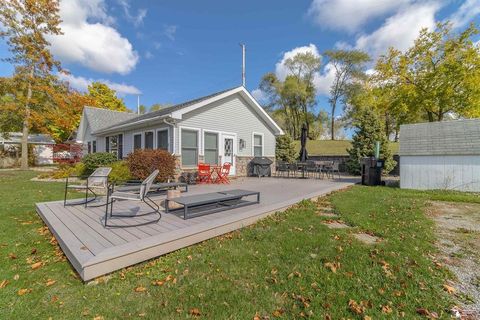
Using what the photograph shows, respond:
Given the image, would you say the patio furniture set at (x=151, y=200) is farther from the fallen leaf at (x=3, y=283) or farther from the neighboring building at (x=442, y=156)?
the neighboring building at (x=442, y=156)

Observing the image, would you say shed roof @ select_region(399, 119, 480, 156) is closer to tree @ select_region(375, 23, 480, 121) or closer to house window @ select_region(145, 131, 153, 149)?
tree @ select_region(375, 23, 480, 121)

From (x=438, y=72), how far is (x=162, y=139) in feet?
57.9

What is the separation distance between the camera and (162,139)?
1052 centimetres

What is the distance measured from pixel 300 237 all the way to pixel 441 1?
17.7 metres

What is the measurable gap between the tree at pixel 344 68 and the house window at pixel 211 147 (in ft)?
89.1

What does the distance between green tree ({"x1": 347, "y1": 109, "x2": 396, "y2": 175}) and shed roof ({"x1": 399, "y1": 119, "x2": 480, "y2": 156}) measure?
5143 millimetres

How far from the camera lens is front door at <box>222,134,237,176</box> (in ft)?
38.8

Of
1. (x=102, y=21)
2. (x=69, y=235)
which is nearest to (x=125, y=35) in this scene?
(x=102, y=21)

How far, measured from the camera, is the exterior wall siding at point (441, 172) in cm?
833

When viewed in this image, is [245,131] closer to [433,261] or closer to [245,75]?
[245,75]

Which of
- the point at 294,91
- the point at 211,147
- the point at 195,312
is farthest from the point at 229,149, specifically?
the point at 294,91

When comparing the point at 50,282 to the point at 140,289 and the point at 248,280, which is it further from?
the point at 248,280

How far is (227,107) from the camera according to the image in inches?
468

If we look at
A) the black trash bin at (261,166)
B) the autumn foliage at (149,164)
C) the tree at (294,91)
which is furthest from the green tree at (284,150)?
the tree at (294,91)
